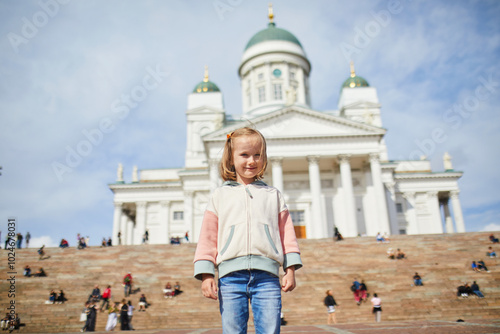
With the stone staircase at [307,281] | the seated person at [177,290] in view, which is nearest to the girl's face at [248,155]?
the stone staircase at [307,281]

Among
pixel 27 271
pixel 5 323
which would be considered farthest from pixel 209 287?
pixel 27 271

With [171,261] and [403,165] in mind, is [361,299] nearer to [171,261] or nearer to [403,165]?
[171,261]

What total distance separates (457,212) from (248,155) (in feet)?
152

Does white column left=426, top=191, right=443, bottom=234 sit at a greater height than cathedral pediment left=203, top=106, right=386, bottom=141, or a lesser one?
lesser

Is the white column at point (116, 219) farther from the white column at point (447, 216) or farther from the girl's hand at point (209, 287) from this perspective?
the girl's hand at point (209, 287)

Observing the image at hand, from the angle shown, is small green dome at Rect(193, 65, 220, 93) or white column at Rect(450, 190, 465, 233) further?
small green dome at Rect(193, 65, 220, 93)

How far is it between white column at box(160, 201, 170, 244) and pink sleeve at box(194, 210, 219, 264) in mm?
41099

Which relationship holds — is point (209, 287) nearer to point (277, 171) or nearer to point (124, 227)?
point (277, 171)

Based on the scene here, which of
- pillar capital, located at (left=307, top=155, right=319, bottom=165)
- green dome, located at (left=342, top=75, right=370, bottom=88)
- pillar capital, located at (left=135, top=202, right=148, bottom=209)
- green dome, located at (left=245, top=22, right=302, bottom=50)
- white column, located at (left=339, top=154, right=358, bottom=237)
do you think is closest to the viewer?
white column, located at (left=339, top=154, right=358, bottom=237)

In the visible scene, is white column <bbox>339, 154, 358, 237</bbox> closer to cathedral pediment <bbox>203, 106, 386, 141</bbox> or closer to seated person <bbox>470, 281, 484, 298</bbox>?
cathedral pediment <bbox>203, 106, 386, 141</bbox>

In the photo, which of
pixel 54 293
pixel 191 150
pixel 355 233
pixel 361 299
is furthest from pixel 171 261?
pixel 191 150

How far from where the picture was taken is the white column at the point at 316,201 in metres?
30.8

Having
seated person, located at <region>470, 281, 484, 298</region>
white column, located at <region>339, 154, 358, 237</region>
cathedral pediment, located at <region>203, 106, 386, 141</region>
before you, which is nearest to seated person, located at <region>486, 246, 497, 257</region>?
seated person, located at <region>470, 281, 484, 298</region>

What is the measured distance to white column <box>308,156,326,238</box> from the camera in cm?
3081
